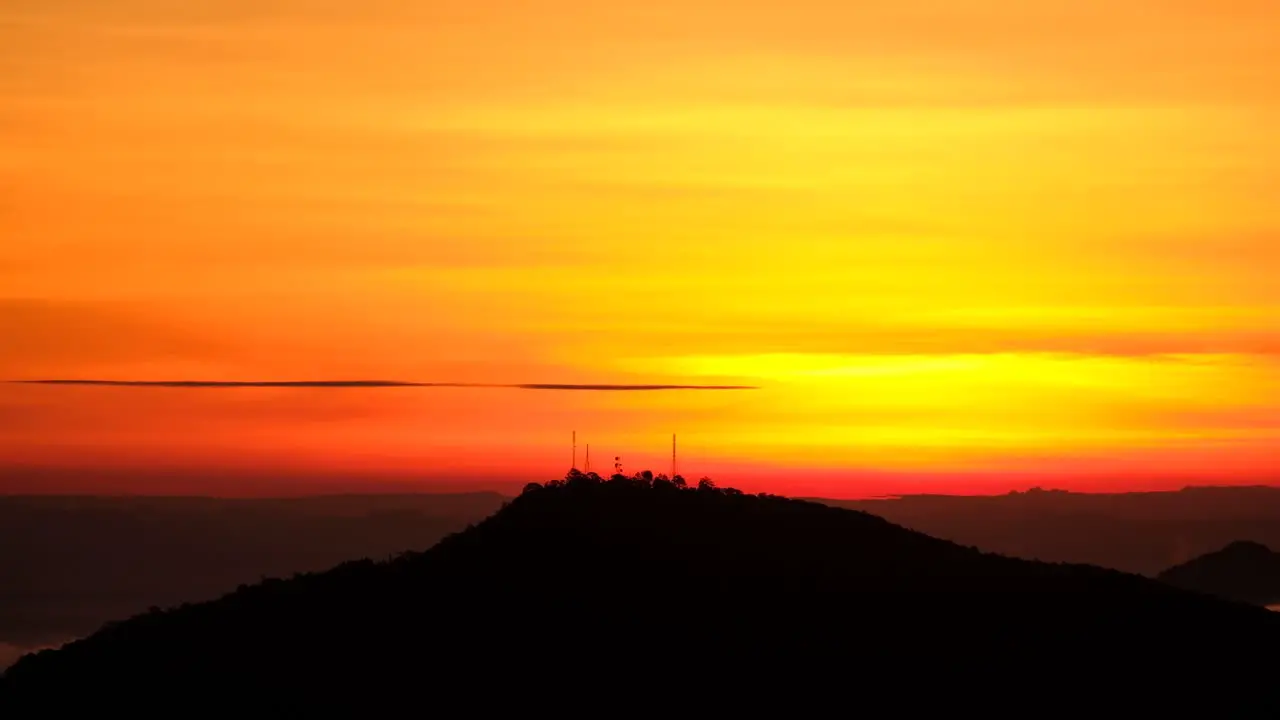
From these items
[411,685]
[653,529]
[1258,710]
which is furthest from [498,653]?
[1258,710]

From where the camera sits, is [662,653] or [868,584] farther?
[868,584]

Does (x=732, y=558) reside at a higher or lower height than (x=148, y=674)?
higher

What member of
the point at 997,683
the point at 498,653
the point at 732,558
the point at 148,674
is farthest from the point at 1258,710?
the point at 148,674

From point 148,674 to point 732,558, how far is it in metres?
19.7

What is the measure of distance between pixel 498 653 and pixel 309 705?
5883 mm

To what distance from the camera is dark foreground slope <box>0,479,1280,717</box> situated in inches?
1957

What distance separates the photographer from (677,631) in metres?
51.7

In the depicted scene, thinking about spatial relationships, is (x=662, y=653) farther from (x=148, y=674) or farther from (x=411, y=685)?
(x=148, y=674)

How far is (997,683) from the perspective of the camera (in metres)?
49.9

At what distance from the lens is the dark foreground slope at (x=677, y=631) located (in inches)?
1957

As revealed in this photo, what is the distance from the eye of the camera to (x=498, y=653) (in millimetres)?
50906

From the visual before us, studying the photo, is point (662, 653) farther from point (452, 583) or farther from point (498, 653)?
point (452, 583)

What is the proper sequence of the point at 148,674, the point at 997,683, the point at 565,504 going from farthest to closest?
the point at 565,504, the point at 148,674, the point at 997,683

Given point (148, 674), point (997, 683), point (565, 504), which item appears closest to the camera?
point (997, 683)
